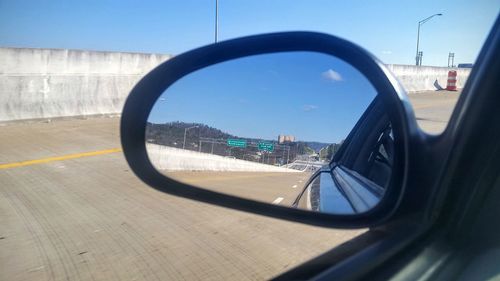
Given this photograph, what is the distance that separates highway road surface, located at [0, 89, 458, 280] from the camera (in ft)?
12.1

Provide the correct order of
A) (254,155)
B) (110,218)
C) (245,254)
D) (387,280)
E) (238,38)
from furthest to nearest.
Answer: (110,218) → (245,254) → (254,155) → (238,38) → (387,280)

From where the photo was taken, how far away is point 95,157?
9484 millimetres

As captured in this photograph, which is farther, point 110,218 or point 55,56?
point 55,56

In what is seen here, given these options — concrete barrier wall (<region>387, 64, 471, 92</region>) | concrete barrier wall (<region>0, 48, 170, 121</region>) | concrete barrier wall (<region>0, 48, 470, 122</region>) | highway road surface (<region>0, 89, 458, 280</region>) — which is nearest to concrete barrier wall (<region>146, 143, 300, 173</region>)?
highway road surface (<region>0, 89, 458, 280</region>)

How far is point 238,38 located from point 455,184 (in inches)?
44.2

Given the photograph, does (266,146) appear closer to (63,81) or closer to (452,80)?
(63,81)

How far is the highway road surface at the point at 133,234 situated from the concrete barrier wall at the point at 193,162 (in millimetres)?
98

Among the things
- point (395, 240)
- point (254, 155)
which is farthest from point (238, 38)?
point (395, 240)

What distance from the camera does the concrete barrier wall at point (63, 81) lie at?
13.6 metres

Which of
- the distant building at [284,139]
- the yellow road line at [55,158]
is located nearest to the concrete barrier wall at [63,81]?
the yellow road line at [55,158]

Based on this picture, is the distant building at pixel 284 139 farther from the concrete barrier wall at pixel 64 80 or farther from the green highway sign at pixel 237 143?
the concrete barrier wall at pixel 64 80

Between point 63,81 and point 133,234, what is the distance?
38.0ft

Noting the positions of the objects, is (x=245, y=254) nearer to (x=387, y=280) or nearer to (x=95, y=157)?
(x=387, y=280)

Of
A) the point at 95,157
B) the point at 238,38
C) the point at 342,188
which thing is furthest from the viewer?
the point at 95,157
